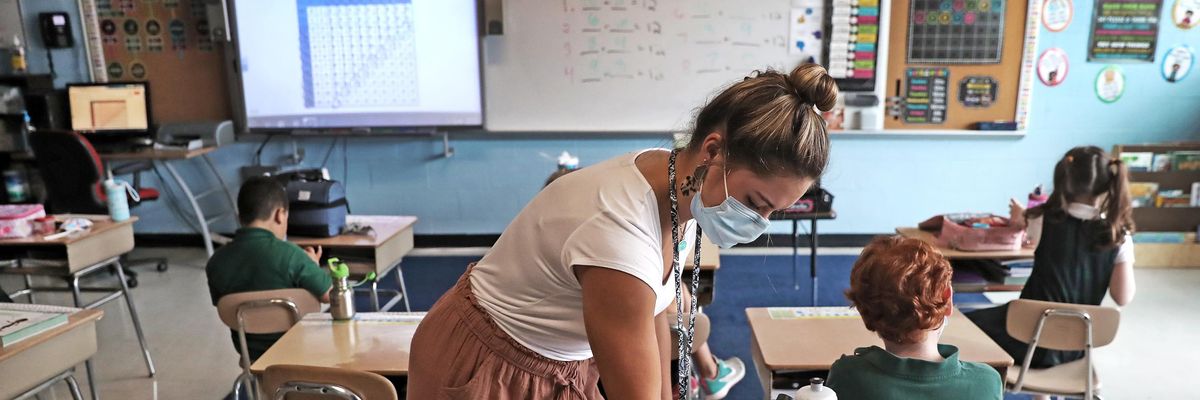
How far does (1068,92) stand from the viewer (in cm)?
436

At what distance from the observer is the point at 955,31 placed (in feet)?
13.9

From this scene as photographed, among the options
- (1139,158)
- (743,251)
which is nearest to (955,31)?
(1139,158)

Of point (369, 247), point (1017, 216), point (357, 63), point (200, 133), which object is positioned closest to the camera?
point (1017, 216)

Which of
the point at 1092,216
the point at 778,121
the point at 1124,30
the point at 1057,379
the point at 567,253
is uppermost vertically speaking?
the point at 1124,30

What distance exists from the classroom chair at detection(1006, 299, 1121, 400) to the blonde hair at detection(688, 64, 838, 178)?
1.43 metres

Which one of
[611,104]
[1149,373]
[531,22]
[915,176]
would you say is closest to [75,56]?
[531,22]

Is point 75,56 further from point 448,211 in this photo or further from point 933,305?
point 933,305

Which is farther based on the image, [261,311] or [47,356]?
[261,311]

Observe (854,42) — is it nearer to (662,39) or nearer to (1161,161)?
(662,39)

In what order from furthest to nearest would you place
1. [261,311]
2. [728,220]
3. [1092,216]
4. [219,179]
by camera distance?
[219,179], [1092,216], [261,311], [728,220]

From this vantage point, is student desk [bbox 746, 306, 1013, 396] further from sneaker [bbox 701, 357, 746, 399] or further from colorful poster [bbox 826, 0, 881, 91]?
colorful poster [bbox 826, 0, 881, 91]

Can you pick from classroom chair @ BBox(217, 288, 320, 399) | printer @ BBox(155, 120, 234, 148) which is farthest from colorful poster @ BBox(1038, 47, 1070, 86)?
printer @ BBox(155, 120, 234, 148)

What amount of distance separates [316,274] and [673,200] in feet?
5.32

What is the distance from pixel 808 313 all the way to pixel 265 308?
157cm
